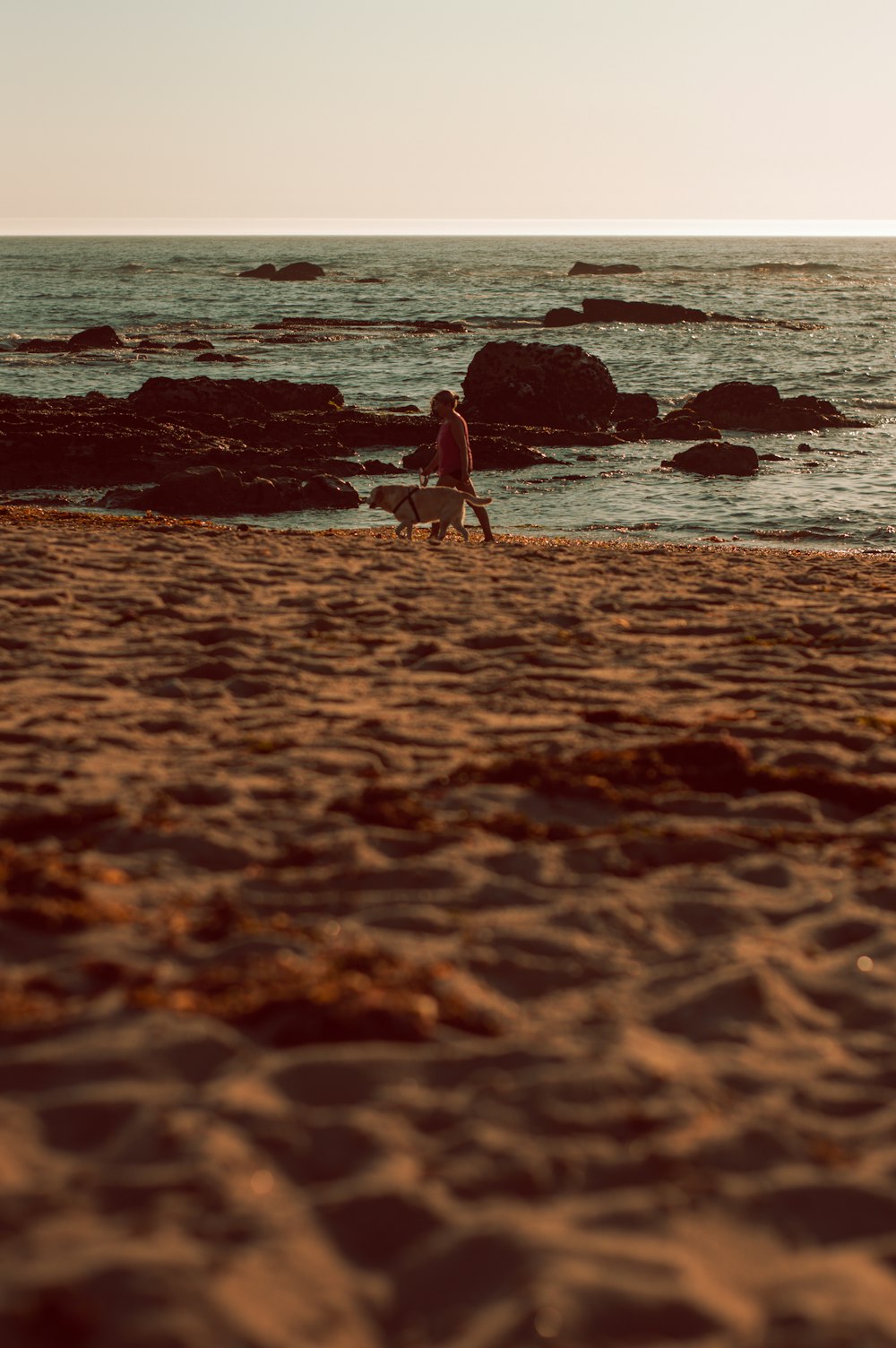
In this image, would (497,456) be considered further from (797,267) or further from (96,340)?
(797,267)

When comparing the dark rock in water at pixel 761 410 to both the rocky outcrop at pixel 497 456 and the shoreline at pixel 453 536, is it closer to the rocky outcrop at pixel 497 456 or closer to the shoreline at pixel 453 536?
the rocky outcrop at pixel 497 456

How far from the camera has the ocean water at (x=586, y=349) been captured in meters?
17.7

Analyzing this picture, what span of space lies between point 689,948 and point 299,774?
1868 millimetres

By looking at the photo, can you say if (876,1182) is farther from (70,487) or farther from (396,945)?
(70,487)

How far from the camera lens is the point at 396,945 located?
3.64m

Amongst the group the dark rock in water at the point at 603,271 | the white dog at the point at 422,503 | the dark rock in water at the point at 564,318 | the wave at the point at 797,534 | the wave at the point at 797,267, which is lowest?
the wave at the point at 797,534

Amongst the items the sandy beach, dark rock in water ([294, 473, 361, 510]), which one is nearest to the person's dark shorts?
dark rock in water ([294, 473, 361, 510])

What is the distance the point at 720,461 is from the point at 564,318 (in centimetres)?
3714

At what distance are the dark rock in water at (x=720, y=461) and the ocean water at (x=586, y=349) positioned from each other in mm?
423

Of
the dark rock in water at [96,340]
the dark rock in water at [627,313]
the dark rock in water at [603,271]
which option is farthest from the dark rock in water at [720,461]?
the dark rock in water at [603,271]

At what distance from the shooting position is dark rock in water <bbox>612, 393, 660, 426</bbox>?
2869 cm

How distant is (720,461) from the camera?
21.2 metres

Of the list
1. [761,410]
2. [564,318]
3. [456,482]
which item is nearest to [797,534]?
[456,482]

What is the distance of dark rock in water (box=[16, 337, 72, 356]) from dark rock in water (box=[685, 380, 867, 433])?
2232 centimetres
